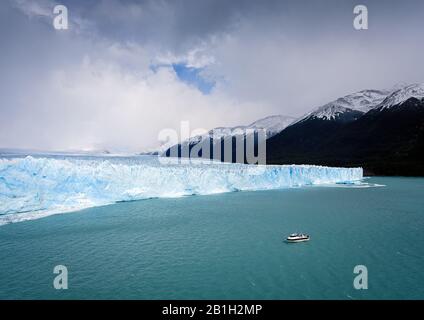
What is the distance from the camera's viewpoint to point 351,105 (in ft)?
452

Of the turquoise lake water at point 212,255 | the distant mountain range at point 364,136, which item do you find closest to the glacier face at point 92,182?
the turquoise lake water at point 212,255

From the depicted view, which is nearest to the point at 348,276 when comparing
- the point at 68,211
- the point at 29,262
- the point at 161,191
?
the point at 29,262

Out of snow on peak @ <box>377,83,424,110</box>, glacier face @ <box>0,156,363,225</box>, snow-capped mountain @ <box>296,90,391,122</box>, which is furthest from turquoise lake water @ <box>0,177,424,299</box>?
snow-capped mountain @ <box>296,90,391,122</box>

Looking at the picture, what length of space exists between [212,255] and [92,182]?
14.2m

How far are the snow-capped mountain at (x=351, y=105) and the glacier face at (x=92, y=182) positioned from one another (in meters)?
109

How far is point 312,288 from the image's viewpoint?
8.08 meters

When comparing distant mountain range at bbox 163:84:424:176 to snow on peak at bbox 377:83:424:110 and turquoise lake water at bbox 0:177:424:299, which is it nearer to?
snow on peak at bbox 377:83:424:110

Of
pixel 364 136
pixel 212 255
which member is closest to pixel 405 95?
pixel 364 136

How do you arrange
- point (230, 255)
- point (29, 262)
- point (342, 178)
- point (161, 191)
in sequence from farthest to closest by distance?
point (342, 178)
point (161, 191)
point (230, 255)
point (29, 262)

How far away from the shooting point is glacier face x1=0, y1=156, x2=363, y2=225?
17.8 meters

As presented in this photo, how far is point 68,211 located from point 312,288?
16.5 metres

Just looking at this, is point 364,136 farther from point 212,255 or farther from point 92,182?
point 212,255

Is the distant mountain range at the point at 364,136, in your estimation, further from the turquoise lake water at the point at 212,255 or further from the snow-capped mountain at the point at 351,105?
the turquoise lake water at the point at 212,255
